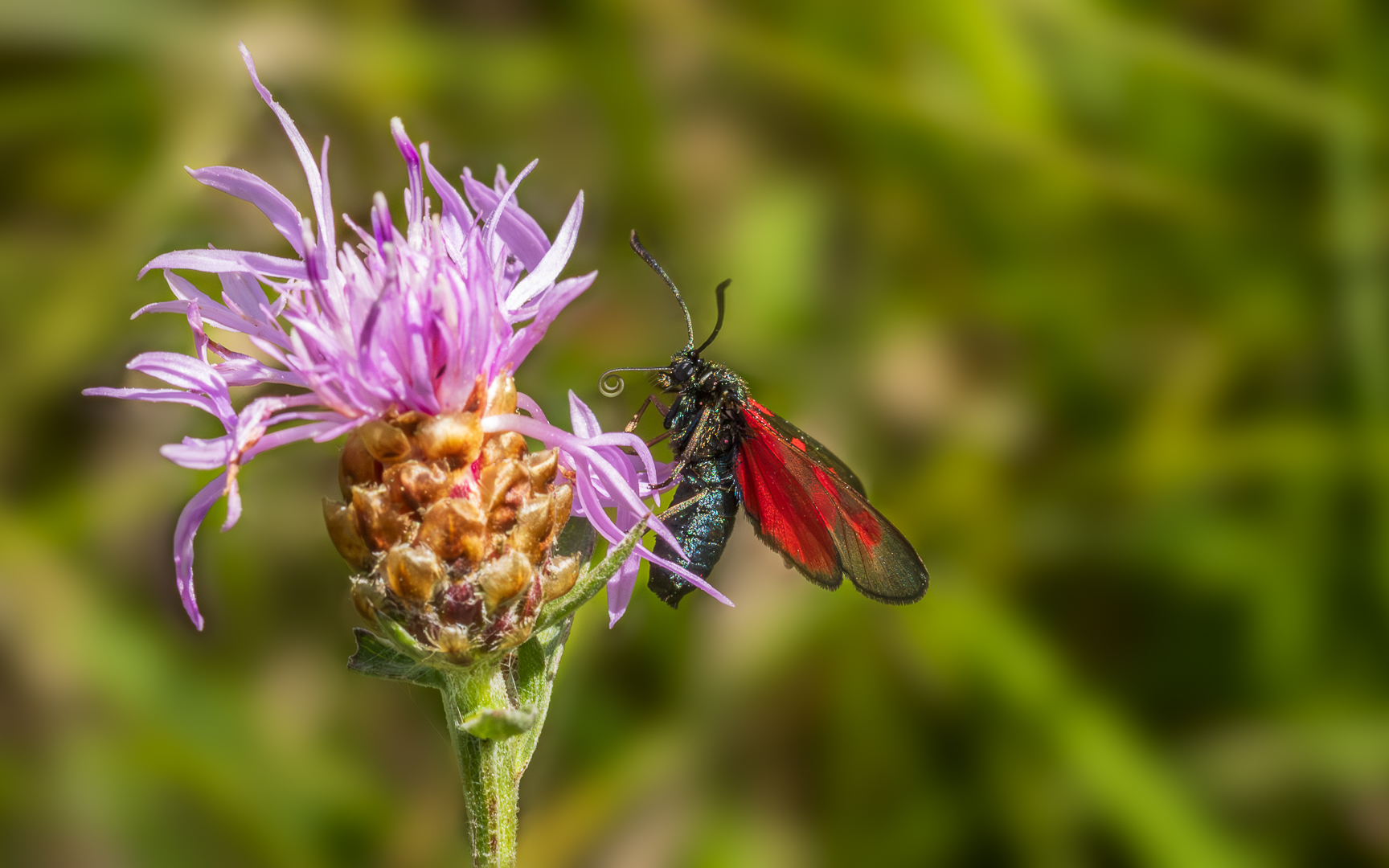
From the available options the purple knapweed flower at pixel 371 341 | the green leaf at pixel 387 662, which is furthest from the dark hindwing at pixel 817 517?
the green leaf at pixel 387 662

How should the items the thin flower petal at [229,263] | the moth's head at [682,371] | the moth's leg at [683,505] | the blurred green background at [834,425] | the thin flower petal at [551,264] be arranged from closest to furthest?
1. the thin flower petal at [229,263]
2. the thin flower petal at [551,264]
3. the moth's leg at [683,505]
4. the moth's head at [682,371]
5. the blurred green background at [834,425]

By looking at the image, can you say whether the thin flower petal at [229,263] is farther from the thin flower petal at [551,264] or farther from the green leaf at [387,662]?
the green leaf at [387,662]

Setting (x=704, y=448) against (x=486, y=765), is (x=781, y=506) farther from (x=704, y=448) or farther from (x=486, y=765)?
(x=486, y=765)

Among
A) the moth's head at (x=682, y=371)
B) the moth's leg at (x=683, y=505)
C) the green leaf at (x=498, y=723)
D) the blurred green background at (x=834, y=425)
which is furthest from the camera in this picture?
the blurred green background at (x=834, y=425)

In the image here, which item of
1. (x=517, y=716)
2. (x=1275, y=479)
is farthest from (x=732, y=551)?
(x=517, y=716)

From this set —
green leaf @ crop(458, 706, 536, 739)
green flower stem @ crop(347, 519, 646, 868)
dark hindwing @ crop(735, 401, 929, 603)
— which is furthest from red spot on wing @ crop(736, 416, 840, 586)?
green leaf @ crop(458, 706, 536, 739)

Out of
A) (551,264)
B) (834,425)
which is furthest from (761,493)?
(834,425)
